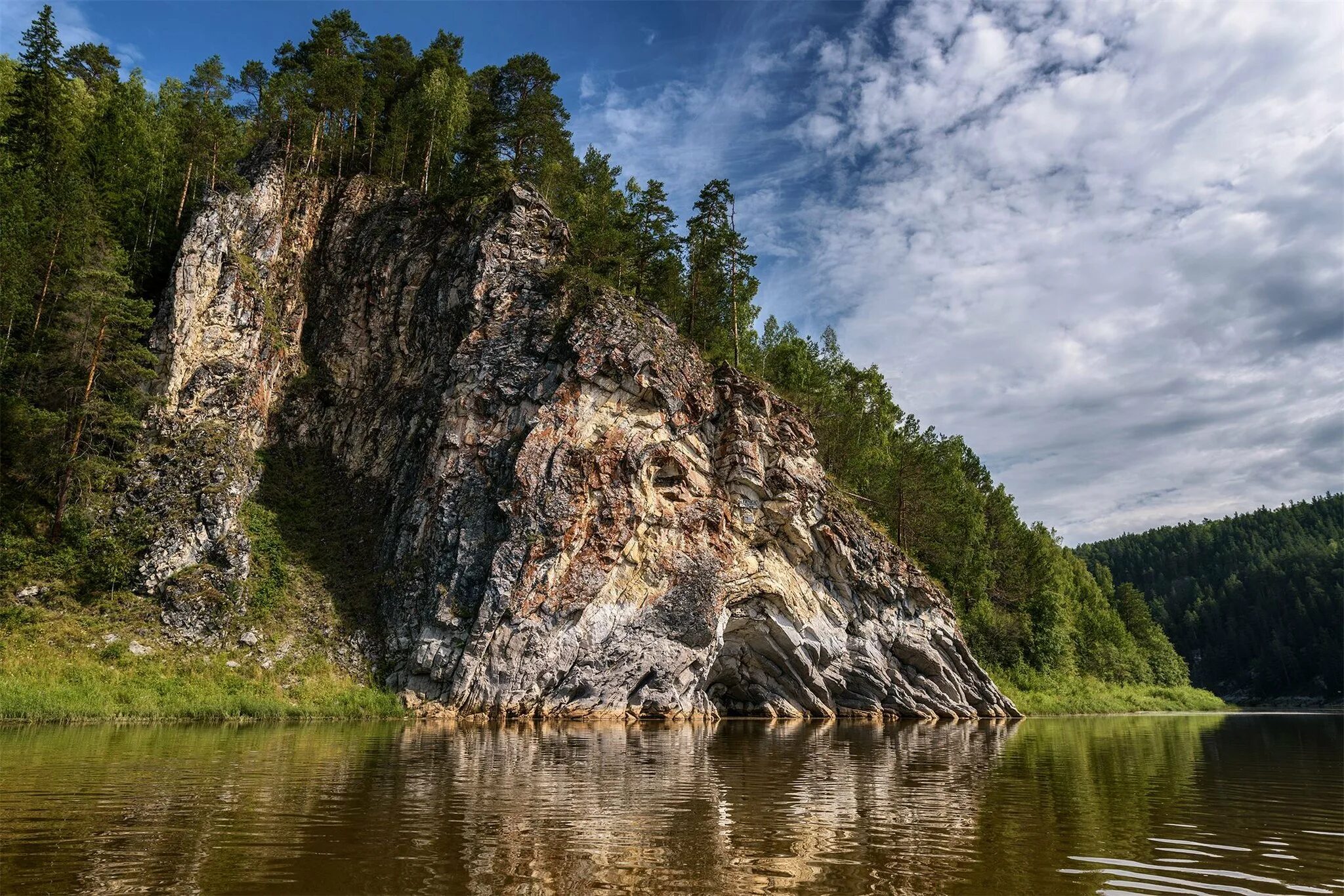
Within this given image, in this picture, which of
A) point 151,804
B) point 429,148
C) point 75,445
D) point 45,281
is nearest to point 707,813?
point 151,804

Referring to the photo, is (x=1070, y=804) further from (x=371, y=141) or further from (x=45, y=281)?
(x=371, y=141)

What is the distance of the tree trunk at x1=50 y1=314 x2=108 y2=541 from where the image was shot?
31547 millimetres

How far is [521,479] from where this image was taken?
3753 centimetres

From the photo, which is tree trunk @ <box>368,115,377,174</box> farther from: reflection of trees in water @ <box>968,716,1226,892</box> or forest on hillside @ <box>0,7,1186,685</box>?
reflection of trees in water @ <box>968,716,1226,892</box>

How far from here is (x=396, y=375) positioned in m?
46.6

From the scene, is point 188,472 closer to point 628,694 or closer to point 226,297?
point 226,297

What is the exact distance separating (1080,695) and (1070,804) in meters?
56.9

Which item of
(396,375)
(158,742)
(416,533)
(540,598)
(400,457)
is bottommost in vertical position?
(158,742)

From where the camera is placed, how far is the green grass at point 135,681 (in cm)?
2511

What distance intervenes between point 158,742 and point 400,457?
24708 millimetres

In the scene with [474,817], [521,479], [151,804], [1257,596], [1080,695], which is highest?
[1257,596]

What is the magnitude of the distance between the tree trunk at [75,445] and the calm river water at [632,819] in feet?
45.3

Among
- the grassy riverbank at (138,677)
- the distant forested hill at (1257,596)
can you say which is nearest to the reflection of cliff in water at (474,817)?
the grassy riverbank at (138,677)

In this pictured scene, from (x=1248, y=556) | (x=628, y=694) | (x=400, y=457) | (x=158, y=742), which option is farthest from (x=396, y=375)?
(x=1248, y=556)
